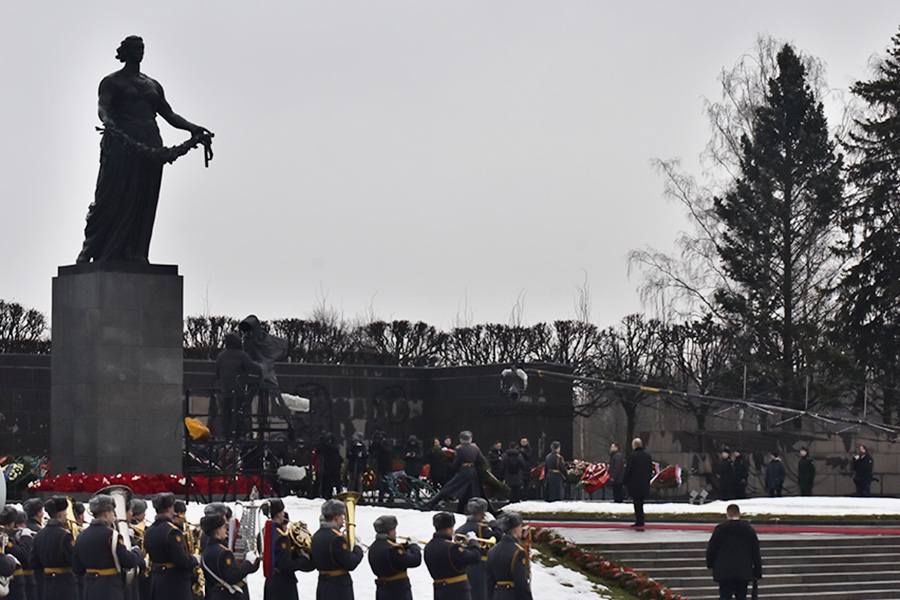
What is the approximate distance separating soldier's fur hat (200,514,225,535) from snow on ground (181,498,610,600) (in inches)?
181

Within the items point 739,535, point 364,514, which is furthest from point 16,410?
point 739,535

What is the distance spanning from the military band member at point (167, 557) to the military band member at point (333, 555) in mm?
981

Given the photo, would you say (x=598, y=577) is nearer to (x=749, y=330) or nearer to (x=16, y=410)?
(x=16, y=410)

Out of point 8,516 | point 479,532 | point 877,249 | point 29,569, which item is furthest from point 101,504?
point 877,249

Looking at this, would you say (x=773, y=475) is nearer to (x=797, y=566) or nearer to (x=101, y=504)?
(x=797, y=566)

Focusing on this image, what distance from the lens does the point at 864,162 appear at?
4647 centimetres

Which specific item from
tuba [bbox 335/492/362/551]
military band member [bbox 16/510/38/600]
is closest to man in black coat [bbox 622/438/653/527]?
tuba [bbox 335/492/362/551]

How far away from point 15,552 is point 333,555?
8.96 feet

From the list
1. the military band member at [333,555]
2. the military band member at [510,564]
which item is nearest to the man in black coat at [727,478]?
the military band member at [510,564]

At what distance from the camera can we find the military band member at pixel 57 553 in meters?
13.7

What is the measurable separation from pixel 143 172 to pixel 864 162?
27.8m

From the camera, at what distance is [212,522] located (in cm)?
1320

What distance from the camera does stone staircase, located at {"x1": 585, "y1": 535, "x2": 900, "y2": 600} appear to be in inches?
858

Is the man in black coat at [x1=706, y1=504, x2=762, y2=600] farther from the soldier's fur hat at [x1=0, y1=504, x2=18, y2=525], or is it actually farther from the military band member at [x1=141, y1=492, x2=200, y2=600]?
the soldier's fur hat at [x1=0, y1=504, x2=18, y2=525]
